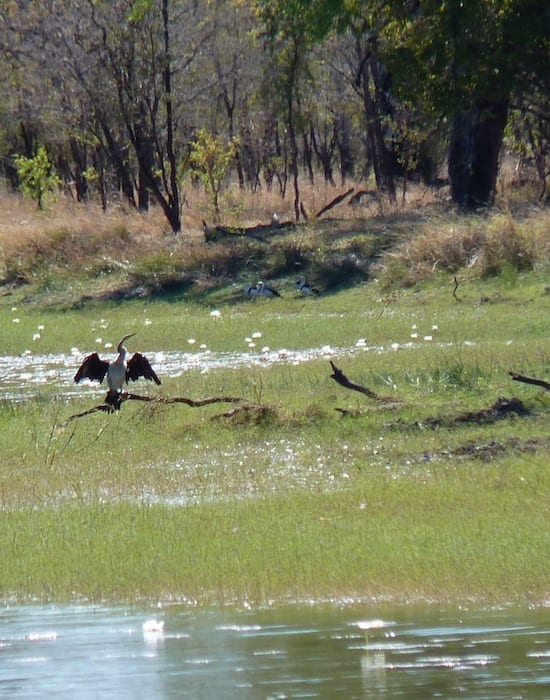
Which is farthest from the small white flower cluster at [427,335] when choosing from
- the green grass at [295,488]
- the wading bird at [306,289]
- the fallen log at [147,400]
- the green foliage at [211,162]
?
the green foliage at [211,162]

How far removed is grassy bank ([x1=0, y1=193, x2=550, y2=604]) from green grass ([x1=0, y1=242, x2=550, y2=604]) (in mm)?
18

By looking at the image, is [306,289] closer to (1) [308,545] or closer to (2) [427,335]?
(2) [427,335]

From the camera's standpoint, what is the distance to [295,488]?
29.9 feet

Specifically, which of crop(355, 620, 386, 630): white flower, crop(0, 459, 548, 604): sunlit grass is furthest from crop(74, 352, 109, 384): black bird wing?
crop(355, 620, 386, 630): white flower

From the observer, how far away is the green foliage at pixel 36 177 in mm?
37844

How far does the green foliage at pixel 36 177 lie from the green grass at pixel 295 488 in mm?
23763

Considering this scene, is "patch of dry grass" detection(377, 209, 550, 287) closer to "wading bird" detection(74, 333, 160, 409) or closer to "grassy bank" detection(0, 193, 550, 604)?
"grassy bank" detection(0, 193, 550, 604)

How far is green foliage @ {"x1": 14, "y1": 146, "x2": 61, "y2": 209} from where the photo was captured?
3784cm

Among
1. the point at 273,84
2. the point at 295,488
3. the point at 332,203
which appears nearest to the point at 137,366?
the point at 295,488

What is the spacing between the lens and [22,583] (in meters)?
7.29

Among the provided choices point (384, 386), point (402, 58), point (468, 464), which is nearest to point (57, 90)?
point (402, 58)

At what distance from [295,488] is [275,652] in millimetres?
3132

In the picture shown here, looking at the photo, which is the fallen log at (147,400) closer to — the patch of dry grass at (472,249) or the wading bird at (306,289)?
the patch of dry grass at (472,249)

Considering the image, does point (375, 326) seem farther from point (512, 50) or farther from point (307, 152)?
point (307, 152)
